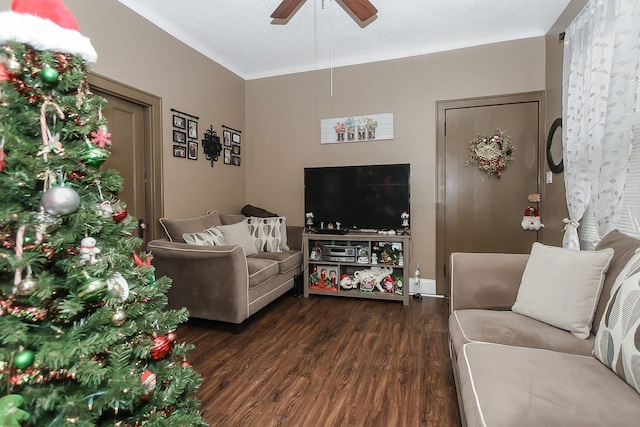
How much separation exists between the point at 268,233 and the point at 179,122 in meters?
1.46

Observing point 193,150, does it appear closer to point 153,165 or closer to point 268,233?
point 153,165

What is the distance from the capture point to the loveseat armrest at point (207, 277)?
253 centimetres

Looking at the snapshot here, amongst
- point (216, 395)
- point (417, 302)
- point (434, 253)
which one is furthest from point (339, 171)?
point (216, 395)

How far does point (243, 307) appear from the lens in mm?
2582

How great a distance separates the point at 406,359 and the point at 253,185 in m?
2.96

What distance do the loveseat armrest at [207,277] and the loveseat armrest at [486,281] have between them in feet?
5.16

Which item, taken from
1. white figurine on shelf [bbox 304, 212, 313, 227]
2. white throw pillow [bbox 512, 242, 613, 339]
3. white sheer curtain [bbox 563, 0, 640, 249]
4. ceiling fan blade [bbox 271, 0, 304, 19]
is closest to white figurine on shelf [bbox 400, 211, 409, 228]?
white figurine on shelf [bbox 304, 212, 313, 227]

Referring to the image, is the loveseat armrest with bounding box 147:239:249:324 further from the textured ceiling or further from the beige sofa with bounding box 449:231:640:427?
the textured ceiling

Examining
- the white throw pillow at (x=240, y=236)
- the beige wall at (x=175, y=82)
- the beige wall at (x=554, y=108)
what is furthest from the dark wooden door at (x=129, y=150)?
the beige wall at (x=554, y=108)

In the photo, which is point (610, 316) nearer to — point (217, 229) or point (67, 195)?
point (67, 195)

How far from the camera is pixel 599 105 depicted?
77.6 inches

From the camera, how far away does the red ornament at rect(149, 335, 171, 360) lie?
114 cm

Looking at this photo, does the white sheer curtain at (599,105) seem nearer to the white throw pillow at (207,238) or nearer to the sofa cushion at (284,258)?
the sofa cushion at (284,258)

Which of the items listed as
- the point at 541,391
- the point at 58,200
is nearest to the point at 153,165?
the point at 58,200
